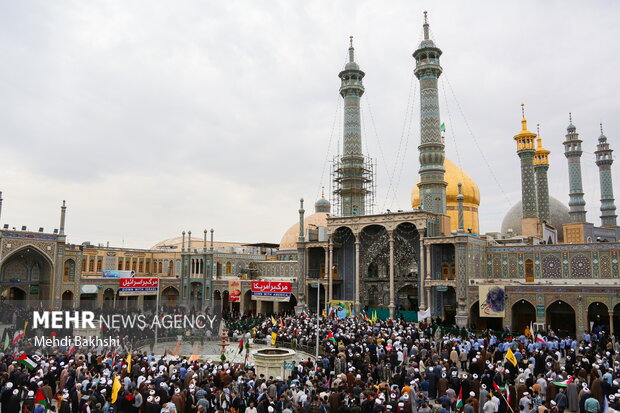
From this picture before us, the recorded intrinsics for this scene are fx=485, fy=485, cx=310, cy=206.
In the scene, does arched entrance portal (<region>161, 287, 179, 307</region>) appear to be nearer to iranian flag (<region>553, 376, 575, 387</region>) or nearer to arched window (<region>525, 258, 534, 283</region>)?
arched window (<region>525, 258, 534, 283</region>)

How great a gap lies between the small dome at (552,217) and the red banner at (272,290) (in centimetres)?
2281

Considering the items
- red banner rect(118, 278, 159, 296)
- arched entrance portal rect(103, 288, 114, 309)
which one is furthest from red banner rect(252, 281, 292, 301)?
arched entrance portal rect(103, 288, 114, 309)

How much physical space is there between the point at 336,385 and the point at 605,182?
43755 millimetres

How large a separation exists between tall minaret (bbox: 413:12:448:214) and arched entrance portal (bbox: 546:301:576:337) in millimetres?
11229

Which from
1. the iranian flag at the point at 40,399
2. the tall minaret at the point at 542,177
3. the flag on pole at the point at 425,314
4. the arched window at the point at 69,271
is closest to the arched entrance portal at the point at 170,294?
the arched window at the point at 69,271

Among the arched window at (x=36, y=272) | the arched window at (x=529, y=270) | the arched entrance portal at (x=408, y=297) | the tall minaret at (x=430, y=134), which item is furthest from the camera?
the arched window at (x=36, y=272)

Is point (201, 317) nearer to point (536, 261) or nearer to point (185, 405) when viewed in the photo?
point (185, 405)

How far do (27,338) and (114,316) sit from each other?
21.7 ft

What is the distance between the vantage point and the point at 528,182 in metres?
41.3

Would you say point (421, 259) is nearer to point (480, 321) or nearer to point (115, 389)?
point (480, 321)

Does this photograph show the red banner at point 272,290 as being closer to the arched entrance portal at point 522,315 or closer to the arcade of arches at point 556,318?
the arcade of arches at point 556,318

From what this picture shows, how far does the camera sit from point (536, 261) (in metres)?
32.8

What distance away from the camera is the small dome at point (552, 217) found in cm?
4744

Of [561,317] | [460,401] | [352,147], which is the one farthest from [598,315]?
[352,147]
